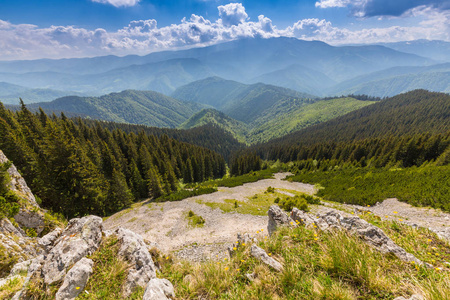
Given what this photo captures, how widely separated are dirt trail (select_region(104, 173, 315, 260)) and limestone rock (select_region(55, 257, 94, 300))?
1297 cm

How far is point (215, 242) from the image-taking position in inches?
829

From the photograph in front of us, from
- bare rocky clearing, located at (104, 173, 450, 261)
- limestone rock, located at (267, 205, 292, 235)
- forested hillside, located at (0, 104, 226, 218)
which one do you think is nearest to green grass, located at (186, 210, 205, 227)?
bare rocky clearing, located at (104, 173, 450, 261)

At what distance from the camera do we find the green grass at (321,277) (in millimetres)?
3969

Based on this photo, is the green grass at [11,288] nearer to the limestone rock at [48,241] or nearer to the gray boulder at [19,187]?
the limestone rock at [48,241]

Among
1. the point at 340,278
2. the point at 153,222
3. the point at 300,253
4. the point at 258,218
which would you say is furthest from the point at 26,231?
the point at 258,218

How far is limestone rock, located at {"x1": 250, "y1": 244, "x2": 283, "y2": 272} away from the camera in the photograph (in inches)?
Answer: 217

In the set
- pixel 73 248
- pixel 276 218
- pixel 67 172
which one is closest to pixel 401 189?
pixel 276 218

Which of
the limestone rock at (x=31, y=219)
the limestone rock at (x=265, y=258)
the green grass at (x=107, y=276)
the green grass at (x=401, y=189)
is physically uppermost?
the limestone rock at (x=265, y=258)

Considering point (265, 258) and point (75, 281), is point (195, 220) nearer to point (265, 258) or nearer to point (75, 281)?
point (75, 281)

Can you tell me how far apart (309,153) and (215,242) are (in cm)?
9236

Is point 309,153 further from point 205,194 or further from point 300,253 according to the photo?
point 300,253

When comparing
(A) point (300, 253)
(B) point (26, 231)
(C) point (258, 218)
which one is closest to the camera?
(A) point (300, 253)

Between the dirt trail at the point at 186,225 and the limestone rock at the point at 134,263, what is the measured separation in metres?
11.3

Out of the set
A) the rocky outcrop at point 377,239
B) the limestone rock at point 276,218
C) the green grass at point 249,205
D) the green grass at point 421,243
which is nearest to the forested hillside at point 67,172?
the green grass at point 249,205
